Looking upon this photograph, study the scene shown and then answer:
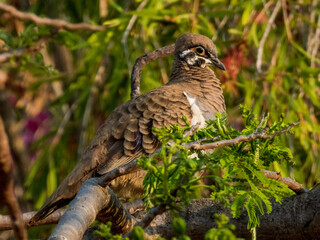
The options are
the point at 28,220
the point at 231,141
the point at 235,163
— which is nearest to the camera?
the point at 231,141

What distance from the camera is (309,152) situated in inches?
165

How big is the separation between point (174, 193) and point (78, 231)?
12.0 inches

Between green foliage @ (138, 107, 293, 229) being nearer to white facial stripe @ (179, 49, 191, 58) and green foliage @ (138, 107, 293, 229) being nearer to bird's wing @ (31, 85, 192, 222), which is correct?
bird's wing @ (31, 85, 192, 222)

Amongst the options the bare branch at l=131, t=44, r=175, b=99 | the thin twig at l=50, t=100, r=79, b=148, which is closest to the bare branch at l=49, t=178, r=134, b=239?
the bare branch at l=131, t=44, r=175, b=99

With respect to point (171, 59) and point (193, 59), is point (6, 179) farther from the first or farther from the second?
point (171, 59)

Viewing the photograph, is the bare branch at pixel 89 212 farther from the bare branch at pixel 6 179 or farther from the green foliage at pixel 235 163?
the bare branch at pixel 6 179

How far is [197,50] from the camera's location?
3.70 m

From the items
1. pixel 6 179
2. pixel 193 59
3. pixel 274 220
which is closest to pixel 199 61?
pixel 193 59

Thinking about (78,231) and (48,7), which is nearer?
(78,231)

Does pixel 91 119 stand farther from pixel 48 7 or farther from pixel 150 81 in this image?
pixel 48 7

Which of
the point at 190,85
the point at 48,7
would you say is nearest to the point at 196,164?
the point at 190,85

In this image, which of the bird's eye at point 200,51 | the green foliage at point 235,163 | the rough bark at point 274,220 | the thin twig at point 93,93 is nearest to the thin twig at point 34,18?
the thin twig at point 93,93

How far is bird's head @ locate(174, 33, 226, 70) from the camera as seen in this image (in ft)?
12.0

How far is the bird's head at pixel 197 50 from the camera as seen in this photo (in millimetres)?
3666
